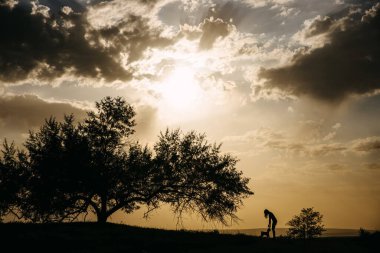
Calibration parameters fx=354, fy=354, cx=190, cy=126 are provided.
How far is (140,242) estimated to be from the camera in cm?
2028

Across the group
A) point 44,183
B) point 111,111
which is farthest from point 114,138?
point 44,183

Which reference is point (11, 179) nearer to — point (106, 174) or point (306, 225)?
point (106, 174)

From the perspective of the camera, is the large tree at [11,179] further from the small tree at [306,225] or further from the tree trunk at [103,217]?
the small tree at [306,225]

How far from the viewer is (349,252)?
1917cm

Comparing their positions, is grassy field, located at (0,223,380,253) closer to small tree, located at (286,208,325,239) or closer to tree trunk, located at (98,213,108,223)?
tree trunk, located at (98,213,108,223)

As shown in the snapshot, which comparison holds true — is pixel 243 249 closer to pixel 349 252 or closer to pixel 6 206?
pixel 349 252

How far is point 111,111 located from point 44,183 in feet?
31.9

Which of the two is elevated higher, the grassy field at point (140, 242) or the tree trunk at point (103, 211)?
the tree trunk at point (103, 211)

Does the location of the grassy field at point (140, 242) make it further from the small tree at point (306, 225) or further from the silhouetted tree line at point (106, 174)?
the small tree at point (306, 225)

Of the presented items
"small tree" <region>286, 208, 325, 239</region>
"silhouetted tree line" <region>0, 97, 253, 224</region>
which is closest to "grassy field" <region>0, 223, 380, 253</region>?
"silhouetted tree line" <region>0, 97, 253, 224</region>

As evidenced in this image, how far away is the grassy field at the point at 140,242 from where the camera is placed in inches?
711

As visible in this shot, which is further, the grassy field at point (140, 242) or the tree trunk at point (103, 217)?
the tree trunk at point (103, 217)

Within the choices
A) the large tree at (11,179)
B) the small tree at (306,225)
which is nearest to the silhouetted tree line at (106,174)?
the large tree at (11,179)

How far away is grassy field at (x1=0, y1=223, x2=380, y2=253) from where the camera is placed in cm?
1805
